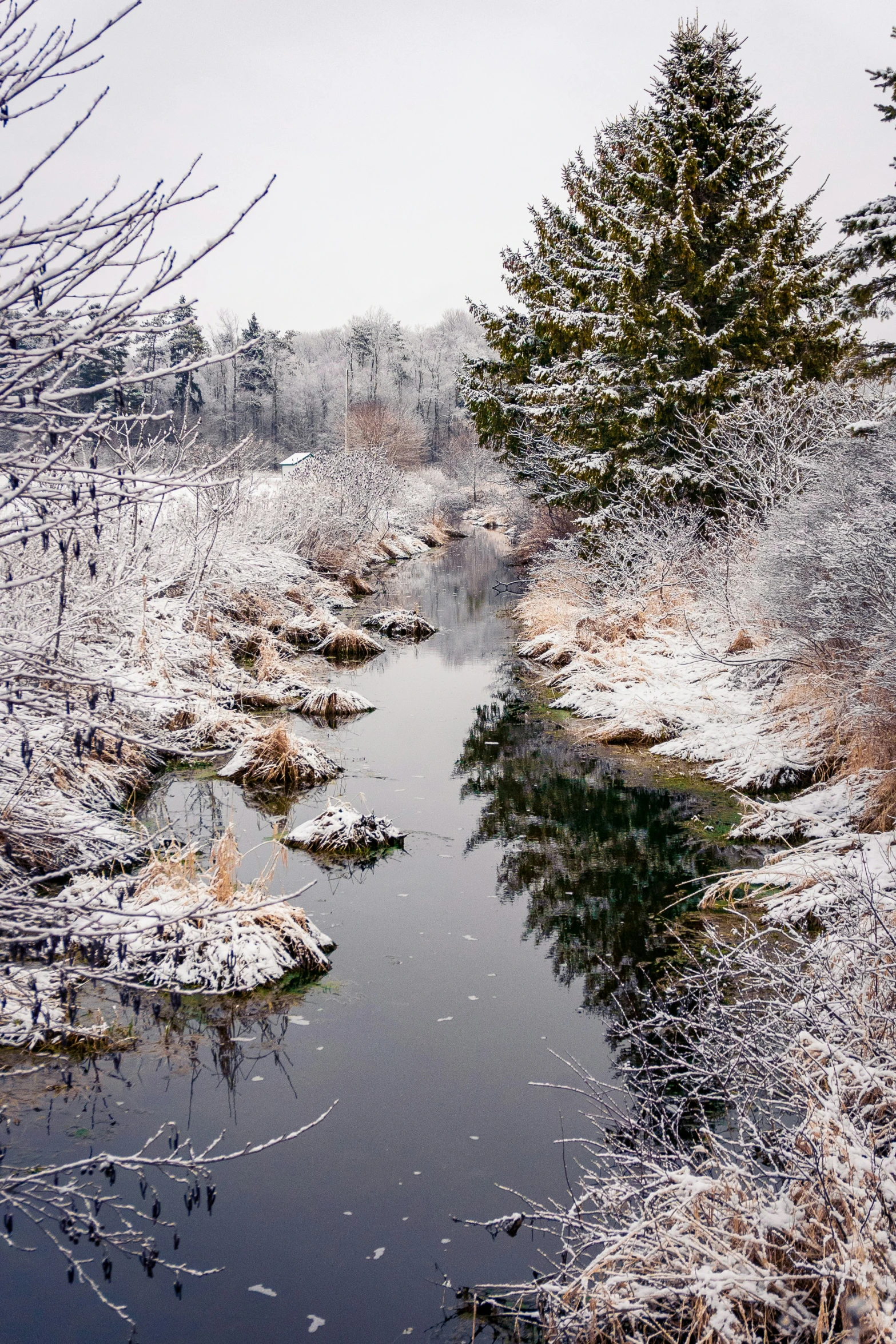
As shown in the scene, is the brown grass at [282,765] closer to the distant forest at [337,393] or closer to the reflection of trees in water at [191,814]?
the reflection of trees in water at [191,814]

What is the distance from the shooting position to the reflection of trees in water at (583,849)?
280 inches

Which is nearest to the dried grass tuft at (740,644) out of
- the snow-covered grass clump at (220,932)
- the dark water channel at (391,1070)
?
the dark water channel at (391,1070)

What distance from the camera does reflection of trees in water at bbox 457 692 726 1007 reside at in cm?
710

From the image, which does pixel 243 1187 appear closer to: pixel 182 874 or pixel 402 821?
pixel 182 874

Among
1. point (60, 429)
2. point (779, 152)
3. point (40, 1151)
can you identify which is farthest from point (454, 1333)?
point (779, 152)

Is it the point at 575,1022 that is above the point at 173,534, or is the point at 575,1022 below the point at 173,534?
below

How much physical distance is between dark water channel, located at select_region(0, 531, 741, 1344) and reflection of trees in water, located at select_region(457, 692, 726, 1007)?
31 millimetres

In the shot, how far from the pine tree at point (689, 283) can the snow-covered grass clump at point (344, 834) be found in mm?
10309

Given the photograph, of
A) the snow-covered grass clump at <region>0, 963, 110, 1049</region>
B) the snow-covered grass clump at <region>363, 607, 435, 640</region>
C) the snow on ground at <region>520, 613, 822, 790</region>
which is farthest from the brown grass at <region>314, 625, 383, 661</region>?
the snow-covered grass clump at <region>0, 963, 110, 1049</region>

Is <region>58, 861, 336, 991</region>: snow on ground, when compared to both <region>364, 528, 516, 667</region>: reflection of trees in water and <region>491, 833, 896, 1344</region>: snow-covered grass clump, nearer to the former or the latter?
<region>491, 833, 896, 1344</region>: snow-covered grass clump

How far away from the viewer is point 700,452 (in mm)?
16625

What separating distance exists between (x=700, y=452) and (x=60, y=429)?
15.6m

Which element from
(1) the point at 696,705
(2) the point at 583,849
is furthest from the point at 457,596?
(2) the point at 583,849

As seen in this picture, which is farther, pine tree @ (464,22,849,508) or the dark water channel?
pine tree @ (464,22,849,508)
